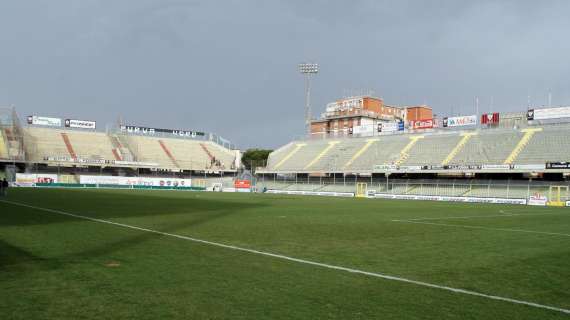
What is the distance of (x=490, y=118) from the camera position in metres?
64.0

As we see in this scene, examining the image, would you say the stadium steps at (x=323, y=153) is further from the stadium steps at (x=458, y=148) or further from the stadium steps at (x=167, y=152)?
the stadium steps at (x=167, y=152)

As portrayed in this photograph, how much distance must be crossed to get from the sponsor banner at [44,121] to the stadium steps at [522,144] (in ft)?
242

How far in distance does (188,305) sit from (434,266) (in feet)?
18.4

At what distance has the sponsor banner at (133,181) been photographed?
66.2m

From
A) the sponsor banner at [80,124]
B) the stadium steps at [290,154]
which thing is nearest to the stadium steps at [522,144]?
the stadium steps at [290,154]

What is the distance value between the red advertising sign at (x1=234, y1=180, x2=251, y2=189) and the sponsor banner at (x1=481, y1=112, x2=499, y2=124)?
36.0m

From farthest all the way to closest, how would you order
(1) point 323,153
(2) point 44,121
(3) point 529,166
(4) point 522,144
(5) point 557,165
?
(2) point 44,121 → (1) point 323,153 → (4) point 522,144 → (3) point 529,166 → (5) point 557,165

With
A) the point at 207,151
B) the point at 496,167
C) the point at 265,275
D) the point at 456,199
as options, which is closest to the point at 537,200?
the point at 496,167

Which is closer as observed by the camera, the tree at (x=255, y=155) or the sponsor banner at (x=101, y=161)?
the sponsor banner at (x=101, y=161)

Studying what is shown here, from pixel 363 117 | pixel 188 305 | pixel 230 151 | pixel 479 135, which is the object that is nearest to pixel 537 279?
pixel 188 305

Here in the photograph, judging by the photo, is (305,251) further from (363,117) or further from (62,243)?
(363,117)

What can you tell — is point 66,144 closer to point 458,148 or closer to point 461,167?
point 458,148

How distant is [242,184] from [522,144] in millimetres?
40730

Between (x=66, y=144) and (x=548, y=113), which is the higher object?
(x=548, y=113)
